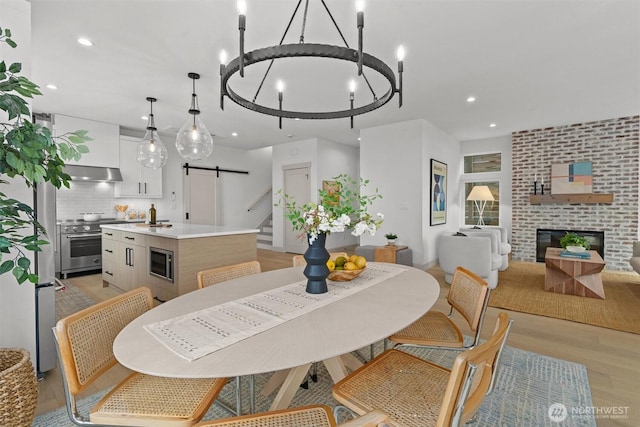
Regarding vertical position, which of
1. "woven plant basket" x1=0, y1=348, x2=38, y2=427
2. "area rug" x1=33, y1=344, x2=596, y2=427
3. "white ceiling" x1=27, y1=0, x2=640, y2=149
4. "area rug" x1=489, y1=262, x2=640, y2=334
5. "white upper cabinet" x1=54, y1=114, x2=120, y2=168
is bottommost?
"area rug" x1=33, y1=344, x2=596, y2=427

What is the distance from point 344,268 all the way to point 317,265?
0.95ft

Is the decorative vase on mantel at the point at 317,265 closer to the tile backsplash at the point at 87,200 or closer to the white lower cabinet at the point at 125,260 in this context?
the white lower cabinet at the point at 125,260

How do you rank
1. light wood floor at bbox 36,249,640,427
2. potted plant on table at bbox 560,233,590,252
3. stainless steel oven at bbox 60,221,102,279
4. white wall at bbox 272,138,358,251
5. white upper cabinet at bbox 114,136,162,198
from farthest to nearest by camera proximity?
1. white wall at bbox 272,138,358,251
2. white upper cabinet at bbox 114,136,162,198
3. stainless steel oven at bbox 60,221,102,279
4. potted plant on table at bbox 560,233,590,252
5. light wood floor at bbox 36,249,640,427

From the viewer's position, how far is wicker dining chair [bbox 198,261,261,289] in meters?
1.89

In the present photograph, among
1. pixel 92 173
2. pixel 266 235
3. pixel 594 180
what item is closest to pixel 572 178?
pixel 594 180

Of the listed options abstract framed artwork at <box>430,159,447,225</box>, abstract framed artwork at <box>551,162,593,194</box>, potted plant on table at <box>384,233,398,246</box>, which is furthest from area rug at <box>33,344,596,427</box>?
abstract framed artwork at <box>551,162,593,194</box>

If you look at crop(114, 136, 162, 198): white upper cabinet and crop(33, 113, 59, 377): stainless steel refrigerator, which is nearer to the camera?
crop(33, 113, 59, 377): stainless steel refrigerator

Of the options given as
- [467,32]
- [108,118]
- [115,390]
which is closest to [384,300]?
[115,390]

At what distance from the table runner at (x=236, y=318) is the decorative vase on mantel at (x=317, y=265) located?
5 cm

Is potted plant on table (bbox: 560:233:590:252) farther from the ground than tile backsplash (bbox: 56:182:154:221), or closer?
closer

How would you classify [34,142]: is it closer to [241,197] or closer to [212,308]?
[212,308]

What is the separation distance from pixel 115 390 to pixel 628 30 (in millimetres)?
4205

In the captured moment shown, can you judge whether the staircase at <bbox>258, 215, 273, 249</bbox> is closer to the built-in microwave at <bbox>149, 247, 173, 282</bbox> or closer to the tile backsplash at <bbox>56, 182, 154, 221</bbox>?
the tile backsplash at <bbox>56, 182, 154, 221</bbox>

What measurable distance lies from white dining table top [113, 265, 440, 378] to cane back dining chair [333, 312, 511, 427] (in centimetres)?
26
